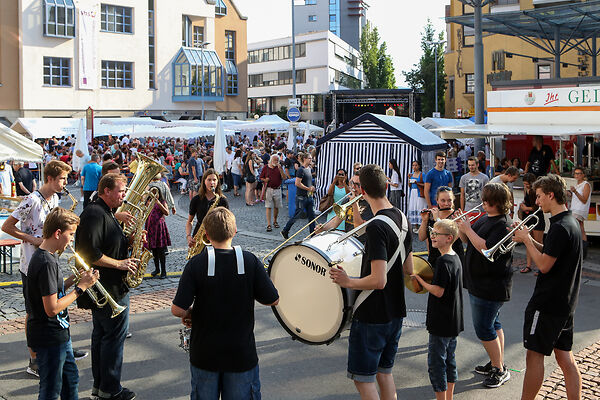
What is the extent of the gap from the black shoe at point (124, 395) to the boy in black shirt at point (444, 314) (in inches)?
96.9

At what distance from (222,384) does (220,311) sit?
46 centimetres

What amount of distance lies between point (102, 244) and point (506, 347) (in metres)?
4.24

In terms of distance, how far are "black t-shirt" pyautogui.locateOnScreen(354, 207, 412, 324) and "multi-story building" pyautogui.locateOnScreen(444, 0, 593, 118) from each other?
1184 inches

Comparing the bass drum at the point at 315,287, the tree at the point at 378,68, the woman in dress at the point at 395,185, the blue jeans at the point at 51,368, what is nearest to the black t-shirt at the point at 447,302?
the bass drum at the point at 315,287

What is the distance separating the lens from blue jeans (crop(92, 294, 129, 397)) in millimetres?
5633

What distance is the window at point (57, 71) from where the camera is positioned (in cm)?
4794

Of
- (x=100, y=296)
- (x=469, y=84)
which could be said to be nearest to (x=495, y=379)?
(x=100, y=296)

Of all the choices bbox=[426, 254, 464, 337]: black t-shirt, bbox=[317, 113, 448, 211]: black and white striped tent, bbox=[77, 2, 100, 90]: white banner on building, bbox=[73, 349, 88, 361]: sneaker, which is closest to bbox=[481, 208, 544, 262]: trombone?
bbox=[426, 254, 464, 337]: black t-shirt

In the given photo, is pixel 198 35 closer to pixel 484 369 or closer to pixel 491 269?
pixel 484 369

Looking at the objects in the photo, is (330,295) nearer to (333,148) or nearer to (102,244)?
(102,244)

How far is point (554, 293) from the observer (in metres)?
5.18

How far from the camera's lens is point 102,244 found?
565 cm

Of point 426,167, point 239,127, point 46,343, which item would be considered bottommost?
point 46,343

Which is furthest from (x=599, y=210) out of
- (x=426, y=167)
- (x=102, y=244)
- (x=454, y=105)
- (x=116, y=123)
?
(x=454, y=105)
